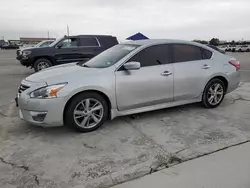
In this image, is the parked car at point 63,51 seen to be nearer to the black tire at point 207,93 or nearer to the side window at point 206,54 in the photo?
the side window at point 206,54

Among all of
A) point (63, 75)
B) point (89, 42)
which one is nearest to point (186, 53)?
point (63, 75)

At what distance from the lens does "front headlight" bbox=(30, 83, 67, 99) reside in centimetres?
359

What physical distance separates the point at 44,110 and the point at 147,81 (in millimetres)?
1831

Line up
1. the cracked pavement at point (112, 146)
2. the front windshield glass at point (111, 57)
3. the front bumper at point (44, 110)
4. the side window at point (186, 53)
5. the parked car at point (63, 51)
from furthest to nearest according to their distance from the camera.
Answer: the parked car at point (63, 51)
the side window at point (186, 53)
the front windshield glass at point (111, 57)
the front bumper at point (44, 110)
the cracked pavement at point (112, 146)

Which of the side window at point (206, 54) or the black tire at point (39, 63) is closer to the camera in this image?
the side window at point (206, 54)

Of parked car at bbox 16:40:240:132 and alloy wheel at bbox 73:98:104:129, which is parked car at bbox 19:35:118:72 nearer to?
parked car at bbox 16:40:240:132

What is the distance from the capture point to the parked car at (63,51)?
10.1 metres

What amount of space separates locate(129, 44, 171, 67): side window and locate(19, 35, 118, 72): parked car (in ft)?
19.8

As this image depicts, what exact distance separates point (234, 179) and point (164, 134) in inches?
53.7

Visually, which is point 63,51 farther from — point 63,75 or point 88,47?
point 63,75

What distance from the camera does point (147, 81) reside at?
4.23 metres

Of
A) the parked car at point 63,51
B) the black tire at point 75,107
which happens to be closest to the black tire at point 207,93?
the black tire at point 75,107

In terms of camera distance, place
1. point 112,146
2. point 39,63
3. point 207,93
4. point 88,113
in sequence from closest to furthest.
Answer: point 112,146, point 88,113, point 207,93, point 39,63

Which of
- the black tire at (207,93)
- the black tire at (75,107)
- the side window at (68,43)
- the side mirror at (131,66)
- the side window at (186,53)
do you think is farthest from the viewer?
the side window at (68,43)
